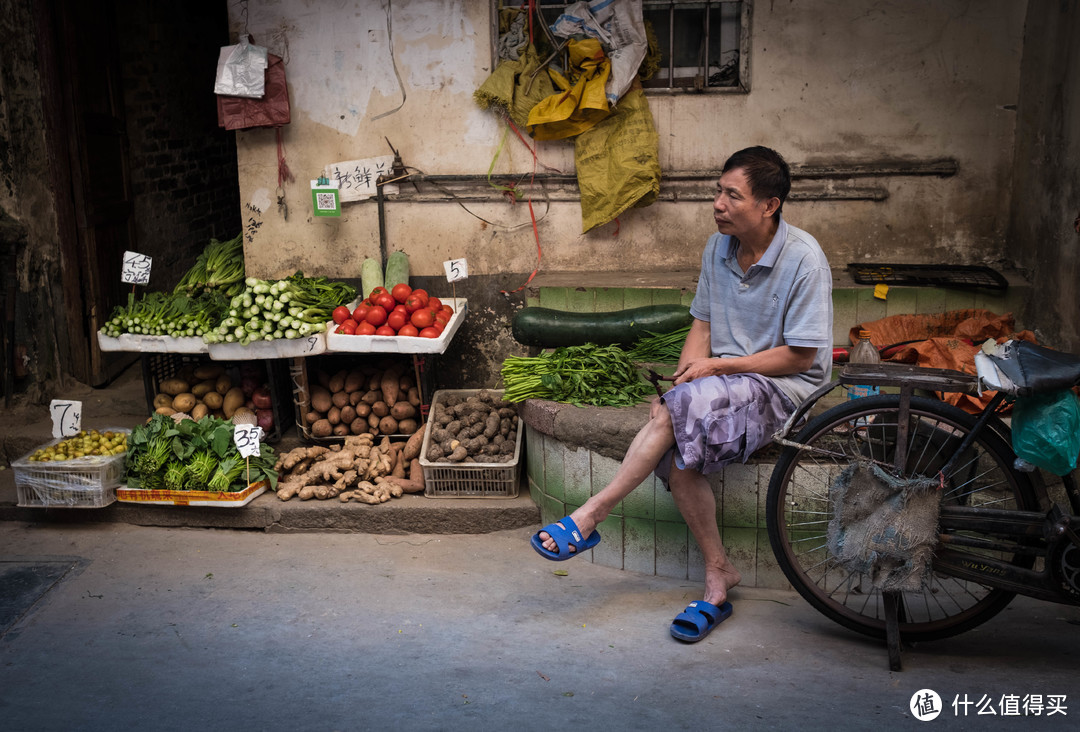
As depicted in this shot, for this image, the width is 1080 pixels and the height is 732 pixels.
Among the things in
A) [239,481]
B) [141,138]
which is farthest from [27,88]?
[239,481]

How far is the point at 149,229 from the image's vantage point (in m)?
8.23

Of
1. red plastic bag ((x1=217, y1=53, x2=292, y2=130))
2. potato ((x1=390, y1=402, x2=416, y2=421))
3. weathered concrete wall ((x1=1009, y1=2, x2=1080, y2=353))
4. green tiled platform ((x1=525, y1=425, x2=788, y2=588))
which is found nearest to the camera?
green tiled platform ((x1=525, y1=425, x2=788, y2=588))

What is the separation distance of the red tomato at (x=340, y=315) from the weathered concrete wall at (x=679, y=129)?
1072mm

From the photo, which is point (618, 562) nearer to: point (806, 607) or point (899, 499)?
point (806, 607)

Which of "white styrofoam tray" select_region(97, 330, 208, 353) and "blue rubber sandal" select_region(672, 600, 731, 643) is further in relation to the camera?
"white styrofoam tray" select_region(97, 330, 208, 353)

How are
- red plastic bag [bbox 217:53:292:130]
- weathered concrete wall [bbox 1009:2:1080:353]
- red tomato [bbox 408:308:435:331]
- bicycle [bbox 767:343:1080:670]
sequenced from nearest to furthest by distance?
bicycle [bbox 767:343:1080:670], weathered concrete wall [bbox 1009:2:1080:353], red tomato [bbox 408:308:435:331], red plastic bag [bbox 217:53:292:130]

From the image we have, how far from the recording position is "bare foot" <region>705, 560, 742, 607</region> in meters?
4.14

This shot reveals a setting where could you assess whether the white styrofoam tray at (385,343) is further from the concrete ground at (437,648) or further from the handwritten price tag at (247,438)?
the concrete ground at (437,648)

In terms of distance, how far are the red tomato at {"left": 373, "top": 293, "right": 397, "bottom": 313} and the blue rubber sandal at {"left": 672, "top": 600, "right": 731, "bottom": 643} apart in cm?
259

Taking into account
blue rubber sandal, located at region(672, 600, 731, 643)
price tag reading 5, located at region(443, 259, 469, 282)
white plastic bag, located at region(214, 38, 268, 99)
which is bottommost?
blue rubber sandal, located at region(672, 600, 731, 643)

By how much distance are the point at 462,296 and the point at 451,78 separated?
1494 millimetres

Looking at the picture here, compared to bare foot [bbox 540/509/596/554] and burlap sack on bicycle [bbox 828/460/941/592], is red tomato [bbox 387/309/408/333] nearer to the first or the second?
bare foot [bbox 540/509/596/554]

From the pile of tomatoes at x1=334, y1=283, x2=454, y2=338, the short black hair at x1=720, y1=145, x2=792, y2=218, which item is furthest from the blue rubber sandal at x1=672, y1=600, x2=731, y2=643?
the pile of tomatoes at x1=334, y1=283, x2=454, y2=338

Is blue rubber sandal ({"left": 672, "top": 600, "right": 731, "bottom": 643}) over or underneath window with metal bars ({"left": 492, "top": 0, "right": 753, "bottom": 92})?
underneath
